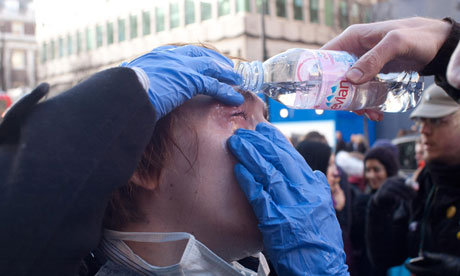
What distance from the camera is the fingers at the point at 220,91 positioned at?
1.41 m

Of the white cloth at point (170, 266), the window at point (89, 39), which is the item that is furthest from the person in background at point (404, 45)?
the window at point (89, 39)

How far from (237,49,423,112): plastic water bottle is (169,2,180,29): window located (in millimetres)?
23003

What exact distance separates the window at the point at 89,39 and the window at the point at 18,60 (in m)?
23.1

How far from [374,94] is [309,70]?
439 millimetres

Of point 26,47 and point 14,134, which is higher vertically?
point 14,134

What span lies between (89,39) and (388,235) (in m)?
30.6

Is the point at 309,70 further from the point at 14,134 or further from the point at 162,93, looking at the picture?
the point at 14,134

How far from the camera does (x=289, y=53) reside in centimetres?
185

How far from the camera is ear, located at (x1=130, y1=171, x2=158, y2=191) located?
1.35 meters

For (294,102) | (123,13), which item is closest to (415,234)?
(294,102)

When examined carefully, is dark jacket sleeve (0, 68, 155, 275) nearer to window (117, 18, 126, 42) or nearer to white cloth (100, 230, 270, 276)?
white cloth (100, 230, 270, 276)

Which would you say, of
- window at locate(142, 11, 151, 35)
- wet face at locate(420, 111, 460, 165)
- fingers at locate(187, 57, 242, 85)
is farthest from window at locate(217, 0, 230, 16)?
fingers at locate(187, 57, 242, 85)

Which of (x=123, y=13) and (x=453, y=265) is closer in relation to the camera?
(x=453, y=265)

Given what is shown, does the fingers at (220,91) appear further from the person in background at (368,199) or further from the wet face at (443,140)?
the person in background at (368,199)
